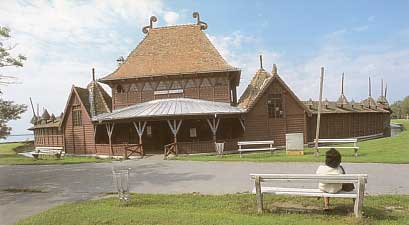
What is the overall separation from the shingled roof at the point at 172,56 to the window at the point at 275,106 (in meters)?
3.54

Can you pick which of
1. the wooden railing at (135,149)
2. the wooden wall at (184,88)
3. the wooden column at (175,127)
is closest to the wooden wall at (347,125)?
the wooden wall at (184,88)

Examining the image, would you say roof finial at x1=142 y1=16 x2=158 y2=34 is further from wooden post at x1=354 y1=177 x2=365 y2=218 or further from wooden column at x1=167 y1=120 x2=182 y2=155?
wooden post at x1=354 y1=177 x2=365 y2=218

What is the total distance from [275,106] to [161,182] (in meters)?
17.5

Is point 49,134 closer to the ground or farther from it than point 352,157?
farther from it

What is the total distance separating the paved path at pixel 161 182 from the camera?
991 cm

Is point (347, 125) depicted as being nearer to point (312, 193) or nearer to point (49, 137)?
point (49, 137)

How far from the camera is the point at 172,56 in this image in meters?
31.1

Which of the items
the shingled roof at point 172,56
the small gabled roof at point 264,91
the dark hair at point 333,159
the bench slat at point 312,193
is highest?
the shingled roof at point 172,56

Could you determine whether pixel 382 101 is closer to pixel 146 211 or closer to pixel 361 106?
pixel 361 106

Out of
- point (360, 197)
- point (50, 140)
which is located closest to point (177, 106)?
point (50, 140)

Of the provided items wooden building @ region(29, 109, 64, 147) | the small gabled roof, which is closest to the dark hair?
the small gabled roof

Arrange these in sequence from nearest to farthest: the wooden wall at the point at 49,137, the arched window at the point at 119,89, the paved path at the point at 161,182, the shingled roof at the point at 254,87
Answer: the paved path at the point at 161,182 → the shingled roof at the point at 254,87 → the arched window at the point at 119,89 → the wooden wall at the point at 49,137

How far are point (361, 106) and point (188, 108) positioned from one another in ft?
76.3

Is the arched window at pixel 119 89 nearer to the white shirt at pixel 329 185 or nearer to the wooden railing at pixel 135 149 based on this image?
the wooden railing at pixel 135 149
